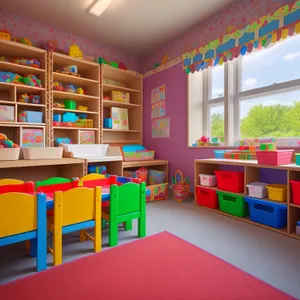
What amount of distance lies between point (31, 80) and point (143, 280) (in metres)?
2.78

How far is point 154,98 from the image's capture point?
13.1ft

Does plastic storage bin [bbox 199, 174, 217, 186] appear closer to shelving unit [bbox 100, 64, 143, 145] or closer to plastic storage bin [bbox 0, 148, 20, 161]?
shelving unit [bbox 100, 64, 143, 145]

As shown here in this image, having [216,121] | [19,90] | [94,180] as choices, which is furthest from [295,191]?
[19,90]

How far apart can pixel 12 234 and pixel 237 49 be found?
9.52 ft

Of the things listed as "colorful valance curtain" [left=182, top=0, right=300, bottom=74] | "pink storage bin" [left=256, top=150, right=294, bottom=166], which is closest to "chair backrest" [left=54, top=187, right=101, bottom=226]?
"pink storage bin" [left=256, top=150, right=294, bottom=166]

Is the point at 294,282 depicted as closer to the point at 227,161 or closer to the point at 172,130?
the point at 227,161

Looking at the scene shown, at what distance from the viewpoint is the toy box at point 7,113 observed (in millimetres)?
2744

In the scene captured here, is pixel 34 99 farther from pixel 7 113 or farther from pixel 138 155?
pixel 138 155

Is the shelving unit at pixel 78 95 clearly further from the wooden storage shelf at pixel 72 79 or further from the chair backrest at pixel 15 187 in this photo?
the chair backrest at pixel 15 187

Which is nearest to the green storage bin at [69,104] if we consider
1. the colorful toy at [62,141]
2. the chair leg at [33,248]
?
the colorful toy at [62,141]

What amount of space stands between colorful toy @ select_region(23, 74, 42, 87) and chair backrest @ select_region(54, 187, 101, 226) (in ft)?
6.71

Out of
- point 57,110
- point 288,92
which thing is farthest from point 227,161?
point 57,110

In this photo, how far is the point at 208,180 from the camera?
279 centimetres

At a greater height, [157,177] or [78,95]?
[78,95]
